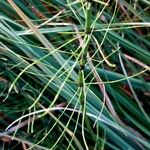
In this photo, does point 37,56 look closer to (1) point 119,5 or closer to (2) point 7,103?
(2) point 7,103

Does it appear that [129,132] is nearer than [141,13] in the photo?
Yes

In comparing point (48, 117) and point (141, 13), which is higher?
point (141, 13)

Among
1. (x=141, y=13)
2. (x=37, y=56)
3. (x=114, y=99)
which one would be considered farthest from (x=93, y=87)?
(x=141, y=13)

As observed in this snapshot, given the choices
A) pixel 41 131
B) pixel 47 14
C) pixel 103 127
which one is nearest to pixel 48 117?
pixel 41 131

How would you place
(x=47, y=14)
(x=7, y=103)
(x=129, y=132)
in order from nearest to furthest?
(x=129, y=132)
(x=7, y=103)
(x=47, y=14)

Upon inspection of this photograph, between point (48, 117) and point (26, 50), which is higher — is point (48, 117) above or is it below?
below

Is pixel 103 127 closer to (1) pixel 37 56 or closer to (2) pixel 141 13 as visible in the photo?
(1) pixel 37 56

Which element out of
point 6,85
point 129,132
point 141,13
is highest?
point 141,13

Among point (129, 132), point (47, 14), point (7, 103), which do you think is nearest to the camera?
point (129, 132)

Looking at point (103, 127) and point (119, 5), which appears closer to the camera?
point (103, 127)
